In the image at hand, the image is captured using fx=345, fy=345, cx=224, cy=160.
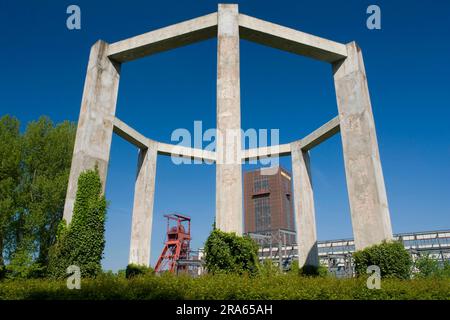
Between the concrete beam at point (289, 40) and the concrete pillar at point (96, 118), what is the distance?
333 inches

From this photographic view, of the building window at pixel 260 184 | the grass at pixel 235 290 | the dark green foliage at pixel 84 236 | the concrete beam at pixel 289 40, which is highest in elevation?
the building window at pixel 260 184

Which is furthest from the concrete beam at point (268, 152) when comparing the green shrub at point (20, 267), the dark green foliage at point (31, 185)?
the green shrub at point (20, 267)

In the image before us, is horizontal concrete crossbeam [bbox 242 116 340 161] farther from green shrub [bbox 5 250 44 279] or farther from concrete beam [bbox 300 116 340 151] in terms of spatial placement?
green shrub [bbox 5 250 44 279]

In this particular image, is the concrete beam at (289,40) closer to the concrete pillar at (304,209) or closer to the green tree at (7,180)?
the concrete pillar at (304,209)

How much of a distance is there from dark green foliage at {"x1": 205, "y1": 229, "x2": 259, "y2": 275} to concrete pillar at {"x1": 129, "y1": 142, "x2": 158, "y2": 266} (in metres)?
12.9

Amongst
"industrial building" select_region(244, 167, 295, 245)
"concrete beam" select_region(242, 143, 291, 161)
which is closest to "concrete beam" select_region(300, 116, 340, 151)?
"concrete beam" select_region(242, 143, 291, 161)

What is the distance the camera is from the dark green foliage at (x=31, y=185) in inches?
1045

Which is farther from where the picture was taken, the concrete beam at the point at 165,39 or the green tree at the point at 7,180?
the green tree at the point at 7,180

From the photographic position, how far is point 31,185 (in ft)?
91.8

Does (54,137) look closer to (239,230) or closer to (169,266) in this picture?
(239,230)

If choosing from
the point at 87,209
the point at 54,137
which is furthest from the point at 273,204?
the point at 87,209

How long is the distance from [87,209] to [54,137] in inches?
635
